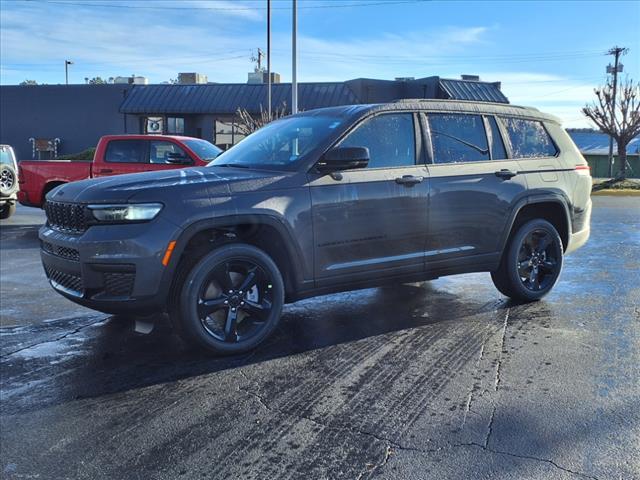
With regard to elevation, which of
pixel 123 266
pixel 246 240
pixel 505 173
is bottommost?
pixel 123 266

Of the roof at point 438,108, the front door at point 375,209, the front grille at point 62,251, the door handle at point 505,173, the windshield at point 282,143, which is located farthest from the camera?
the door handle at point 505,173

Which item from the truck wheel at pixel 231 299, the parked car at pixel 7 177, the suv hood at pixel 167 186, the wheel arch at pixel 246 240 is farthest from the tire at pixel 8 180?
the wheel arch at pixel 246 240

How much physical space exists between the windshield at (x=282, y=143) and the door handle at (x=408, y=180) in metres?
0.70

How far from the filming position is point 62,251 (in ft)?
14.9

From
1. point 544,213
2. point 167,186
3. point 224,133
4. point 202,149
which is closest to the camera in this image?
point 167,186

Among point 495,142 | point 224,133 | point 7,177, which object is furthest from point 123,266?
point 224,133

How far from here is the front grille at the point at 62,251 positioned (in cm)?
438

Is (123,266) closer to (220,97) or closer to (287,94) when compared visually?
(287,94)

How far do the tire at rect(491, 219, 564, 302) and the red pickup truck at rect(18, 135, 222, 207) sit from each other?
22.1 ft

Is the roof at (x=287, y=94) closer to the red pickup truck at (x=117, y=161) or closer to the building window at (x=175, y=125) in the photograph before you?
the building window at (x=175, y=125)

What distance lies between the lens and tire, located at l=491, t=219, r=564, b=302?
243 inches

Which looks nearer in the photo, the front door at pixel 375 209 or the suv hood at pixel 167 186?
the suv hood at pixel 167 186

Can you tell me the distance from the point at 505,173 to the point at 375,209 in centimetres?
156

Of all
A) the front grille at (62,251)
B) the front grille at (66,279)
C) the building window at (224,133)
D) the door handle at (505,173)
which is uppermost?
the building window at (224,133)
